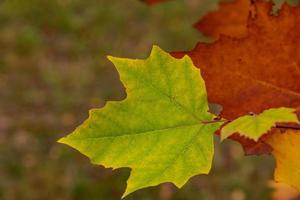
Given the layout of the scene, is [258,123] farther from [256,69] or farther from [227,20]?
[227,20]

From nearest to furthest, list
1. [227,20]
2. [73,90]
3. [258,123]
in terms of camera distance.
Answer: [258,123] → [227,20] → [73,90]

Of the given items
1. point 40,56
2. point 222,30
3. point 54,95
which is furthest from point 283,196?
point 222,30

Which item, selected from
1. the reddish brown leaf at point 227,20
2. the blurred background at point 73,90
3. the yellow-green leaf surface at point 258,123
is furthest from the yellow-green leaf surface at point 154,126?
the blurred background at point 73,90

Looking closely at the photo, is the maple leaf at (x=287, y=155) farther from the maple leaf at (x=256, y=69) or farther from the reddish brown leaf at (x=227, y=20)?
the reddish brown leaf at (x=227, y=20)

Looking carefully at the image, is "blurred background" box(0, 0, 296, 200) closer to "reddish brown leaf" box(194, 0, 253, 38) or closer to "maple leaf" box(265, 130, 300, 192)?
"reddish brown leaf" box(194, 0, 253, 38)

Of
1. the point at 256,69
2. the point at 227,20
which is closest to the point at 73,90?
the point at 227,20
